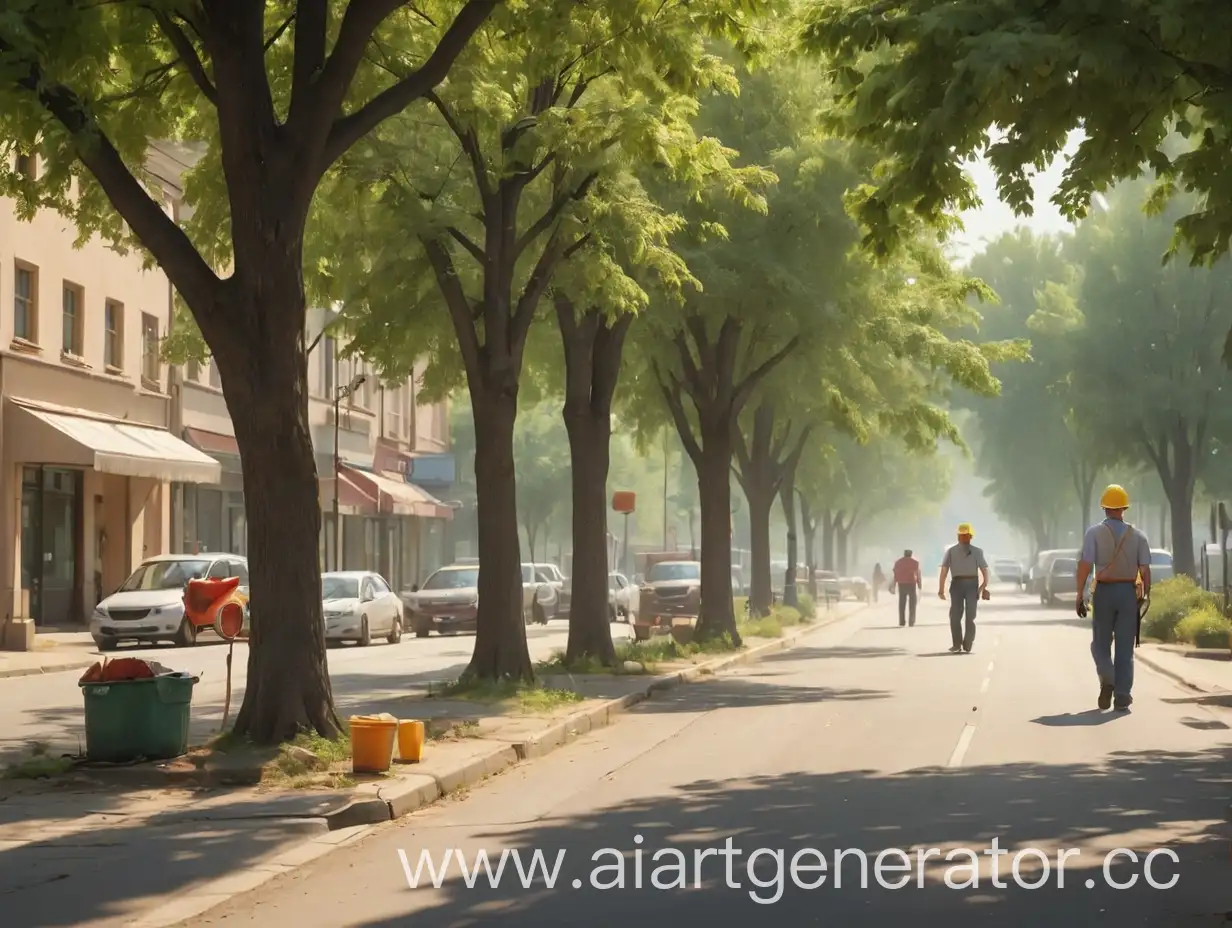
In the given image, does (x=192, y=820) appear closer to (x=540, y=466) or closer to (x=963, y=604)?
(x=963, y=604)

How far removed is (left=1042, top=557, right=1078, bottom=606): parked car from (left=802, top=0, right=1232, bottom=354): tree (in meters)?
47.5

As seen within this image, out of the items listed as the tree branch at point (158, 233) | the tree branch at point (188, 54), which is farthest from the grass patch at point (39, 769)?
the tree branch at point (188, 54)

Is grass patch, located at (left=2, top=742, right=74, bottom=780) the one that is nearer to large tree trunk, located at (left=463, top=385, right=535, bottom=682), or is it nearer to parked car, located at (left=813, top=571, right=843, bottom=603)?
large tree trunk, located at (left=463, top=385, right=535, bottom=682)

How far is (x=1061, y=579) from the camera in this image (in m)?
62.2

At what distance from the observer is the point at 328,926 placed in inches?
313

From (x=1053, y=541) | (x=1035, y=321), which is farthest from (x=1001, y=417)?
(x=1053, y=541)

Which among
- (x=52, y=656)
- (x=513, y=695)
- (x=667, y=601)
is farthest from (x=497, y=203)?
(x=667, y=601)

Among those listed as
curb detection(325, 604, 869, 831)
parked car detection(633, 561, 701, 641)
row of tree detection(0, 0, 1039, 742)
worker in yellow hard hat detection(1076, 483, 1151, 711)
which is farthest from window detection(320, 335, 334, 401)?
worker in yellow hard hat detection(1076, 483, 1151, 711)

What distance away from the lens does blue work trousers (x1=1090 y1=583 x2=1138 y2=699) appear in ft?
58.3

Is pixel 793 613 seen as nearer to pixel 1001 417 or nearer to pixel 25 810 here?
pixel 1001 417

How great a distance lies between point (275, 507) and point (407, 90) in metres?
3.34

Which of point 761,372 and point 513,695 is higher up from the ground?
point 761,372

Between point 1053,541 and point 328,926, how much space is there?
93153 mm

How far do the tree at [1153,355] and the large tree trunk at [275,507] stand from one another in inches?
1682
